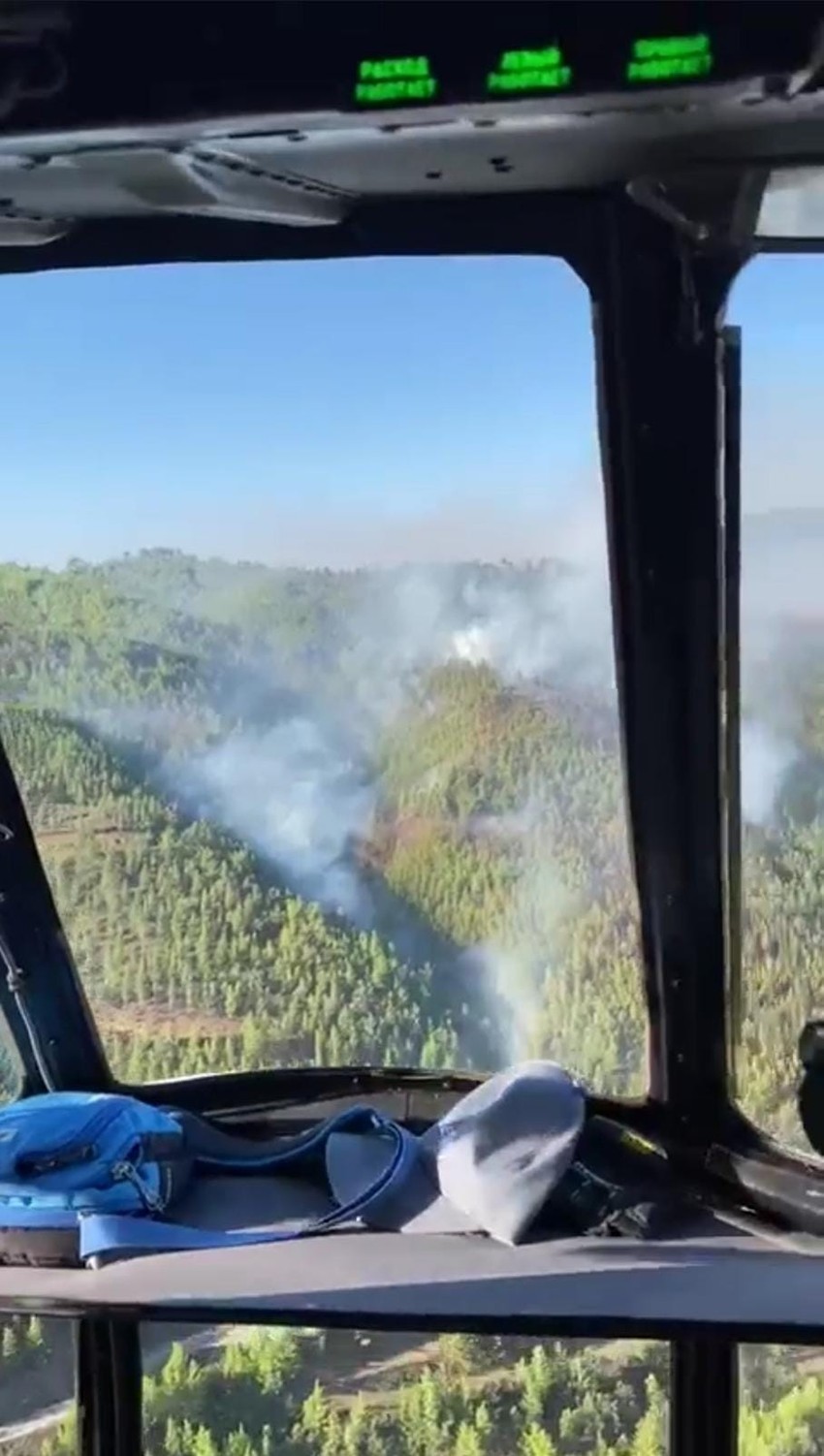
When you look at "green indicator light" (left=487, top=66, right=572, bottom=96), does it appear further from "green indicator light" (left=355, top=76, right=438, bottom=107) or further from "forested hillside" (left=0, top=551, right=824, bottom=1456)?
"forested hillside" (left=0, top=551, right=824, bottom=1456)

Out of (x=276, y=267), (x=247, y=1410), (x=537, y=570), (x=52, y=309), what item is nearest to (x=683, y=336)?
(x=537, y=570)

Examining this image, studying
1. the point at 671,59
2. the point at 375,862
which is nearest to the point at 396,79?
the point at 671,59

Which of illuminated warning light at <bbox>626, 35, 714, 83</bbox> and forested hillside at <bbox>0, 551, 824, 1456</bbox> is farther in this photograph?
forested hillside at <bbox>0, 551, 824, 1456</bbox>

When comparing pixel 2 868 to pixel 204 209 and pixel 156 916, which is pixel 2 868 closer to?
pixel 156 916

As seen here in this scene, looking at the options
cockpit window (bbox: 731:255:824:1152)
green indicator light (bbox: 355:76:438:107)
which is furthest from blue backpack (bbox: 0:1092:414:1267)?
green indicator light (bbox: 355:76:438:107)

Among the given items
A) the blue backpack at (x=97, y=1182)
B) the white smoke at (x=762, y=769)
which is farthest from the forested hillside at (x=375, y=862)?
the blue backpack at (x=97, y=1182)

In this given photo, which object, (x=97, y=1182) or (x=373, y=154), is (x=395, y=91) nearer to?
(x=373, y=154)

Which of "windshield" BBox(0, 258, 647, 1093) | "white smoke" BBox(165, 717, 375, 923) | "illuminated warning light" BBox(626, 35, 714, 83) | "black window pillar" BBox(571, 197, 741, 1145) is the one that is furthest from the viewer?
"white smoke" BBox(165, 717, 375, 923)

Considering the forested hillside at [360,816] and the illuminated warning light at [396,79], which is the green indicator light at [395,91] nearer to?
the illuminated warning light at [396,79]
